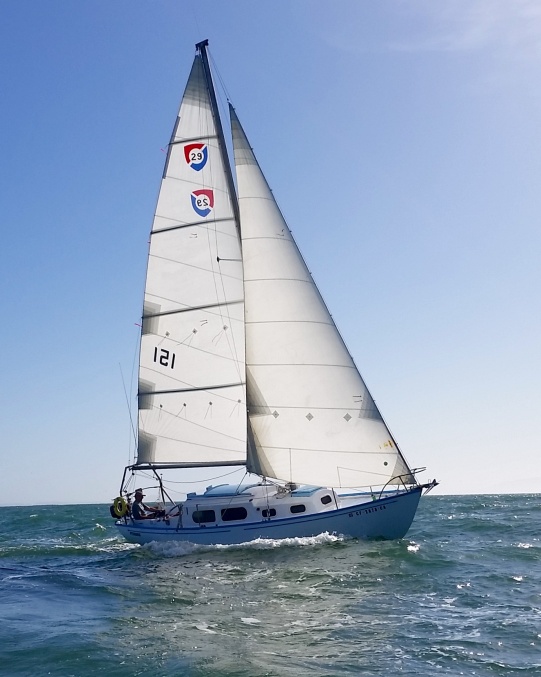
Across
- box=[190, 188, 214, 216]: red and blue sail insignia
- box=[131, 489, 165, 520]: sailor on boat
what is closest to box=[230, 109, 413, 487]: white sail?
box=[190, 188, 214, 216]: red and blue sail insignia

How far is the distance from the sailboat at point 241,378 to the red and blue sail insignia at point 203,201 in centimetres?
5

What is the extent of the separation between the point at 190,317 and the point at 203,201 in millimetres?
5102

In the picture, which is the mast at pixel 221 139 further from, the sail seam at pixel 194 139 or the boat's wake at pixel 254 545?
the boat's wake at pixel 254 545

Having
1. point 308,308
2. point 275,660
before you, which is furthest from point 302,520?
point 275,660

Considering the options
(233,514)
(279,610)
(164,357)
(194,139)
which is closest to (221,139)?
(194,139)

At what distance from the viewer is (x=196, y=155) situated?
91.6 ft

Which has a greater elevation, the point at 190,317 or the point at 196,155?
the point at 196,155

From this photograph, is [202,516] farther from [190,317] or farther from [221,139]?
[221,139]

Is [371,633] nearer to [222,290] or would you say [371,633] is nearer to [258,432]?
[258,432]

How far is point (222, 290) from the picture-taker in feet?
89.0

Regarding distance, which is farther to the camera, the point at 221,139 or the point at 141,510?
the point at 221,139

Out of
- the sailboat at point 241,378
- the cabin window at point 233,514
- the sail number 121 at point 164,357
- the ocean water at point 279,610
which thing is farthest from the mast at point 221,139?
the ocean water at point 279,610

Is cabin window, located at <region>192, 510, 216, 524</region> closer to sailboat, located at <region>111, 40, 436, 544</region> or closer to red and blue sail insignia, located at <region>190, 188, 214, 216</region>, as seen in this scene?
sailboat, located at <region>111, 40, 436, 544</region>

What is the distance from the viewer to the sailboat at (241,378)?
968 inches
